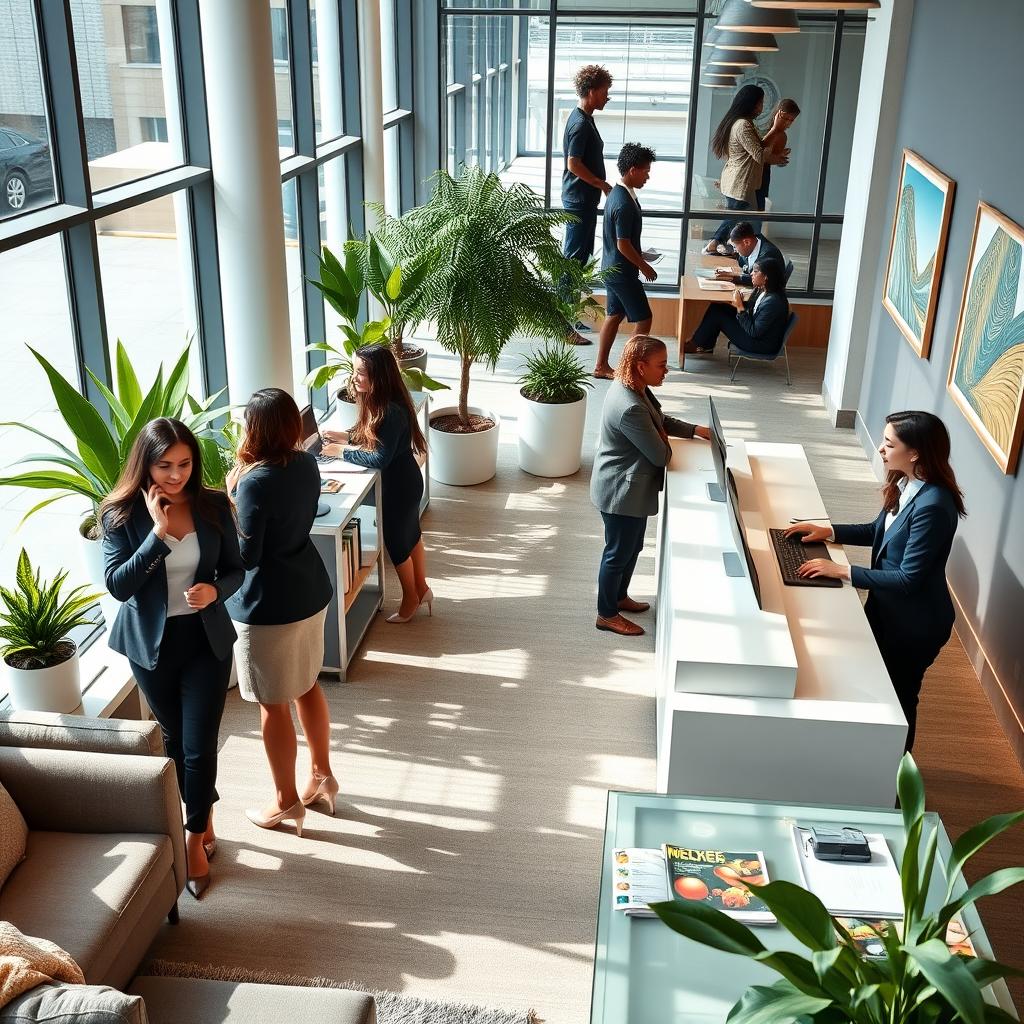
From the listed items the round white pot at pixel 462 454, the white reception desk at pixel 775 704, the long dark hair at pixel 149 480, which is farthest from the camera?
the round white pot at pixel 462 454

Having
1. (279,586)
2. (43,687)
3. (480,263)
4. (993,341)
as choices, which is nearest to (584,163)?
(480,263)

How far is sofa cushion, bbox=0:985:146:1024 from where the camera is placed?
2.32 meters

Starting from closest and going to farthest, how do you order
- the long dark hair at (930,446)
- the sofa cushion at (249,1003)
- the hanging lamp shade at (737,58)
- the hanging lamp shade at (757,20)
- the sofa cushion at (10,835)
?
the sofa cushion at (249,1003), the sofa cushion at (10,835), the long dark hair at (930,446), the hanging lamp shade at (757,20), the hanging lamp shade at (737,58)

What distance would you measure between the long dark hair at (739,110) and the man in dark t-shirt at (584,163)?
1.04m

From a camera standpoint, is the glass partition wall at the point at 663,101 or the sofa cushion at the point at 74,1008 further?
the glass partition wall at the point at 663,101

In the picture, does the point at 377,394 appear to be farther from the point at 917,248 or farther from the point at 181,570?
the point at 917,248

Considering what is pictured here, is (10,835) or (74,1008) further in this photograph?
(10,835)

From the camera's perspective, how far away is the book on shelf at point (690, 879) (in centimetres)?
284

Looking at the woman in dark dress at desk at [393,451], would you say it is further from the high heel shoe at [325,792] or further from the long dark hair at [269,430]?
the high heel shoe at [325,792]

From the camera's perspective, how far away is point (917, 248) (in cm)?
643

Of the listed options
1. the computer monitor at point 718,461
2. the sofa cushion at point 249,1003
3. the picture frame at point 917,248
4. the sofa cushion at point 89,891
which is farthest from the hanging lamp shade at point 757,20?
the sofa cushion at point 249,1003

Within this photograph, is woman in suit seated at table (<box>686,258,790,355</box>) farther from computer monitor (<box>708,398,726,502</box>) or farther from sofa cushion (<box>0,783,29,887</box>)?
sofa cushion (<box>0,783,29,887</box>)

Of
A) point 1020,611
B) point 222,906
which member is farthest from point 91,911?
point 1020,611

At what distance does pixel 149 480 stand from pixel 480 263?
127 inches
